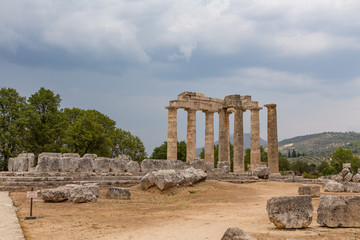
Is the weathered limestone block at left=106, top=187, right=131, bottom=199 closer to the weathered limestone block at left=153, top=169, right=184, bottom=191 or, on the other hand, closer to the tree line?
the weathered limestone block at left=153, top=169, right=184, bottom=191

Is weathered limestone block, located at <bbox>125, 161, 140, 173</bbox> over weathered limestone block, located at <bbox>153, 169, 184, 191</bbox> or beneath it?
over

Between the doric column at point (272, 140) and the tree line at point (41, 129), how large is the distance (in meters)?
21.6

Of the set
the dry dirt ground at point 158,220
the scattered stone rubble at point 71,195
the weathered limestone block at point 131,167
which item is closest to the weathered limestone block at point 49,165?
the weathered limestone block at point 131,167

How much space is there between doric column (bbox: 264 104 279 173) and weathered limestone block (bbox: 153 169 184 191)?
1719cm

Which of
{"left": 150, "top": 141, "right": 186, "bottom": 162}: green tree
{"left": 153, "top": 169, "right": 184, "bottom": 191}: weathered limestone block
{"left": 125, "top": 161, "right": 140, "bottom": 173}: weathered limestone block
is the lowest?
{"left": 153, "top": 169, "right": 184, "bottom": 191}: weathered limestone block

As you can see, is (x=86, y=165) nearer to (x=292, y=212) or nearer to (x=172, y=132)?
(x=172, y=132)

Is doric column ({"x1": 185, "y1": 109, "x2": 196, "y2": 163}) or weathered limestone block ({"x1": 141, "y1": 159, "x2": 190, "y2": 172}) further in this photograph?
doric column ({"x1": 185, "y1": 109, "x2": 196, "y2": 163})

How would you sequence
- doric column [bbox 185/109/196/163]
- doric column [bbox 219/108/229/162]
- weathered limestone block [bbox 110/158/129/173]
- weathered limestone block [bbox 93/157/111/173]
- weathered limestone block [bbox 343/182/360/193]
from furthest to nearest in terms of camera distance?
doric column [bbox 185/109/196/163]
doric column [bbox 219/108/229/162]
weathered limestone block [bbox 110/158/129/173]
weathered limestone block [bbox 93/157/111/173]
weathered limestone block [bbox 343/182/360/193]

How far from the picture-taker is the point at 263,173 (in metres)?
29.9

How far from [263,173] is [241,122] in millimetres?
6801

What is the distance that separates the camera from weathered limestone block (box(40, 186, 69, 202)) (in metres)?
15.0

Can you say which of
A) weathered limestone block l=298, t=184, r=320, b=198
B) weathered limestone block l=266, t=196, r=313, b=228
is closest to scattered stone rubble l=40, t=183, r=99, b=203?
weathered limestone block l=266, t=196, r=313, b=228

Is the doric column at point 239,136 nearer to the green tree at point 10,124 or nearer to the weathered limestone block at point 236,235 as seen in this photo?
the green tree at point 10,124

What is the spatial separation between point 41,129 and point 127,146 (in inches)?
693
